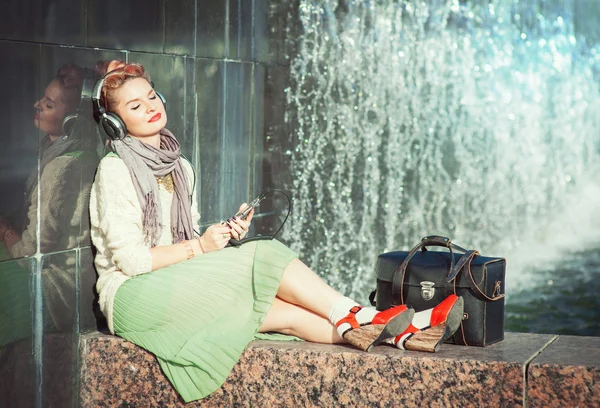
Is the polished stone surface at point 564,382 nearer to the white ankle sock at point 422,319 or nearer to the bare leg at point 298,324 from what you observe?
the white ankle sock at point 422,319

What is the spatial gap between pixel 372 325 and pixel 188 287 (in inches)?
31.9

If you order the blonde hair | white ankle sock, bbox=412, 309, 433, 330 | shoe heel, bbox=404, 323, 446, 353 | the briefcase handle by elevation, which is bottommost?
shoe heel, bbox=404, 323, 446, 353

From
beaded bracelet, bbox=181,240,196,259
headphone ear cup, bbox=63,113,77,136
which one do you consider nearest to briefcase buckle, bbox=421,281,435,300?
beaded bracelet, bbox=181,240,196,259

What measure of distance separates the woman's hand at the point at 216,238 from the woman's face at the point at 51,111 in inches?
30.4

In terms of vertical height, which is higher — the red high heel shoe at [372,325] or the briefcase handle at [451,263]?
the briefcase handle at [451,263]

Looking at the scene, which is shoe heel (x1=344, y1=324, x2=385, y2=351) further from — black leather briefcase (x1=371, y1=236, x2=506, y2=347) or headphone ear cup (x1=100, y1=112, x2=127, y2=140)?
headphone ear cup (x1=100, y1=112, x2=127, y2=140)

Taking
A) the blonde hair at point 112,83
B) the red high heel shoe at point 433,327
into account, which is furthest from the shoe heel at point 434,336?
the blonde hair at point 112,83

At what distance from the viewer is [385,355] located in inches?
161

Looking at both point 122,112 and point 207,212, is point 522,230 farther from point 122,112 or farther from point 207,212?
point 122,112

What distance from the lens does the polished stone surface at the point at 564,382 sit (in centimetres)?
379

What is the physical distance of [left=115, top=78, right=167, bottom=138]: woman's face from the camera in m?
→ 4.43

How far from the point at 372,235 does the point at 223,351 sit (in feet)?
11.6

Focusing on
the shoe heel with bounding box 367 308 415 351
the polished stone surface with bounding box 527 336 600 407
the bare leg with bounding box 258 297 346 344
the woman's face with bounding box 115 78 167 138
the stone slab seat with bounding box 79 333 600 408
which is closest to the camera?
the polished stone surface with bounding box 527 336 600 407

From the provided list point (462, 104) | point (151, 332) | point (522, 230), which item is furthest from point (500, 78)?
point (151, 332)
